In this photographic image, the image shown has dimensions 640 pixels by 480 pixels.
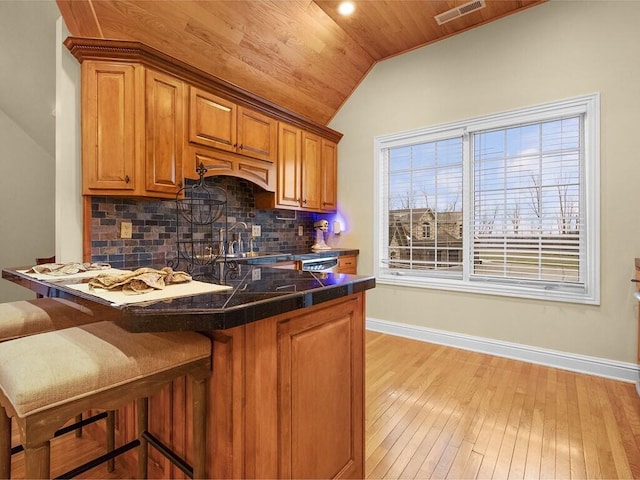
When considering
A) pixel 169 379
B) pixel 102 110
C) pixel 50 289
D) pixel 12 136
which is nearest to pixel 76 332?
pixel 50 289

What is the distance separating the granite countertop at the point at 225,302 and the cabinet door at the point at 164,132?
1183mm

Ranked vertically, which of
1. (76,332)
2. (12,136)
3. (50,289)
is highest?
(12,136)

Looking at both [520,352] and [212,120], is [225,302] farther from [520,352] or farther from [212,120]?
[520,352]

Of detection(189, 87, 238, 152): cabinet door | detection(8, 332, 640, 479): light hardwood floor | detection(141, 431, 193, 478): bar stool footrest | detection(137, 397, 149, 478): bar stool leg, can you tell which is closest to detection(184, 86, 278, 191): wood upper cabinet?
detection(189, 87, 238, 152): cabinet door

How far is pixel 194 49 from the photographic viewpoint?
104 inches

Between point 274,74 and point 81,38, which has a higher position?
point 274,74

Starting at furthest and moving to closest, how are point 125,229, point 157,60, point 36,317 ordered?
point 125,229, point 157,60, point 36,317

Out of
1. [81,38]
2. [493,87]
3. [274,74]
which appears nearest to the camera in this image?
[81,38]

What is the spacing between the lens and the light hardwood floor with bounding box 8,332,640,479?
1.55 meters

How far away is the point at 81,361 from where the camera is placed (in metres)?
0.89

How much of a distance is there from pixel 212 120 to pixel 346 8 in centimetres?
163

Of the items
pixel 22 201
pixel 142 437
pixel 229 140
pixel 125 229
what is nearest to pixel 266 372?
pixel 142 437

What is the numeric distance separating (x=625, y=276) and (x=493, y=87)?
2.00 meters

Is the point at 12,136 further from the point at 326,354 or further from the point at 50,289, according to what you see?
the point at 326,354
